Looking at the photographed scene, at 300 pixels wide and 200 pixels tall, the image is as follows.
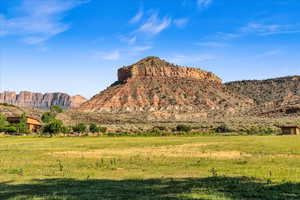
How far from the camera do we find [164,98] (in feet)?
553

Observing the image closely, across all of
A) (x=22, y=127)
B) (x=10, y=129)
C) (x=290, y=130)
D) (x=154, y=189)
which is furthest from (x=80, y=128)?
(x=154, y=189)

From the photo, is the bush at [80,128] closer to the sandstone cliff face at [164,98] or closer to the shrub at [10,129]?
the shrub at [10,129]

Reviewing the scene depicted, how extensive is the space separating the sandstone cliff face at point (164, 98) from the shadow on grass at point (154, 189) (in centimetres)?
12886

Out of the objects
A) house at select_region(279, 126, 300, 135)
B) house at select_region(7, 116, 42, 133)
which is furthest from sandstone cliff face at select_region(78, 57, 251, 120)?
house at select_region(279, 126, 300, 135)

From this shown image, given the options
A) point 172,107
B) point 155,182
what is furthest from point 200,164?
point 172,107

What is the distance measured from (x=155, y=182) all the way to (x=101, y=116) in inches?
4735

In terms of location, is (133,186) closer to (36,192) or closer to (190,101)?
(36,192)

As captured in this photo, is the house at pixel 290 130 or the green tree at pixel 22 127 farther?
the green tree at pixel 22 127

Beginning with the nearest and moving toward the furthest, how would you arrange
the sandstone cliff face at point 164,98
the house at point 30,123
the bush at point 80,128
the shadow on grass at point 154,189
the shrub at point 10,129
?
the shadow on grass at point 154,189 → the shrub at point 10,129 → the bush at point 80,128 → the house at point 30,123 → the sandstone cliff face at point 164,98

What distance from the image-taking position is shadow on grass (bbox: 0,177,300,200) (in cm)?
1273

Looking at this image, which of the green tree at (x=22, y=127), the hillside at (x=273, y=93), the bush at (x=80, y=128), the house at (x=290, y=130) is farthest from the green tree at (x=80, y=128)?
the hillside at (x=273, y=93)

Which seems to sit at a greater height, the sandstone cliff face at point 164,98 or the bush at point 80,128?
the sandstone cliff face at point 164,98

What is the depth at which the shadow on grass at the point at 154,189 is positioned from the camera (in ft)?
41.8

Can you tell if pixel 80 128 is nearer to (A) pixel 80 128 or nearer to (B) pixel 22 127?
(A) pixel 80 128
